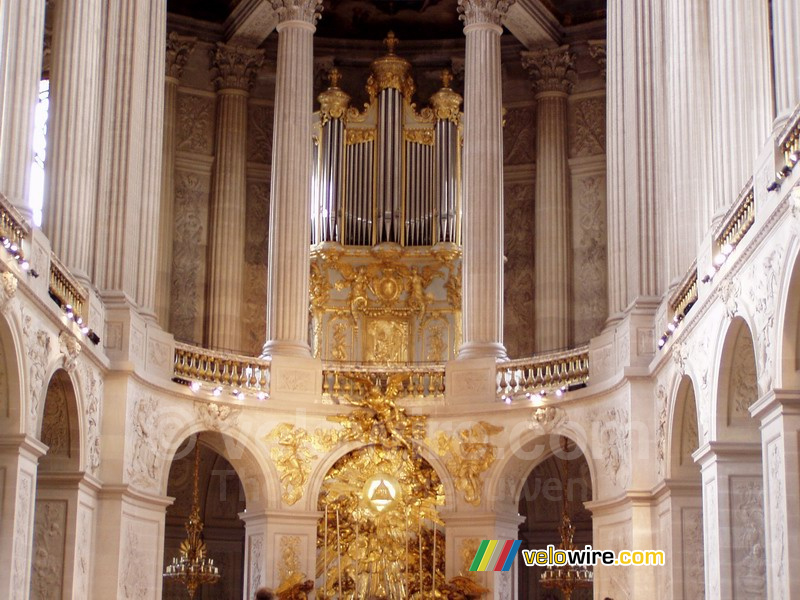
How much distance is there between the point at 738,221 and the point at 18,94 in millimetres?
8161

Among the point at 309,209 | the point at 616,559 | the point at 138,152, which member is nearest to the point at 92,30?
the point at 138,152

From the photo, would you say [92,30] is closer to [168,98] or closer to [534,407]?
[168,98]

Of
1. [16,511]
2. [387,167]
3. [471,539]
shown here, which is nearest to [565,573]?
[471,539]

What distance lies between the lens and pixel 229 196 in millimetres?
27484

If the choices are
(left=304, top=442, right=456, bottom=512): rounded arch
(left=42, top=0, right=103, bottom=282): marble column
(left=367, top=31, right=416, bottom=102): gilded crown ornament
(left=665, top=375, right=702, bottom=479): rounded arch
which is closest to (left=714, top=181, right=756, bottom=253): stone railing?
(left=665, top=375, right=702, bottom=479): rounded arch

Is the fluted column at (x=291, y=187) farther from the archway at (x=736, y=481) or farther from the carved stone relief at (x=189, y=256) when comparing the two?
the archway at (x=736, y=481)

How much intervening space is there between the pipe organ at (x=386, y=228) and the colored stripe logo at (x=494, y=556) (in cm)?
479

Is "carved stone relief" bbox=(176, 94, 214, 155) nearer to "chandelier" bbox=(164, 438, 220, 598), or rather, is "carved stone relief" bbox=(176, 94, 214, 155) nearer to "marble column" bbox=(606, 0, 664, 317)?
"chandelier" bbox=(164, 438, 220, 598)

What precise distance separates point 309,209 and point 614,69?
5.34 meters

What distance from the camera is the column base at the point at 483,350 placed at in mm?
23734

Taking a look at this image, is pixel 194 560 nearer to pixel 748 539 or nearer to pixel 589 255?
pixel 589 255

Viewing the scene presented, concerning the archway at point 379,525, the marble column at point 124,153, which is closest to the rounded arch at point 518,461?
the archway at point 379,525

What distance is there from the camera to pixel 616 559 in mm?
20672

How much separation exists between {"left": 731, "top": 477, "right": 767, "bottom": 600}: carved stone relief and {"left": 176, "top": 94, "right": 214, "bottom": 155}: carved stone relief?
1434cm
